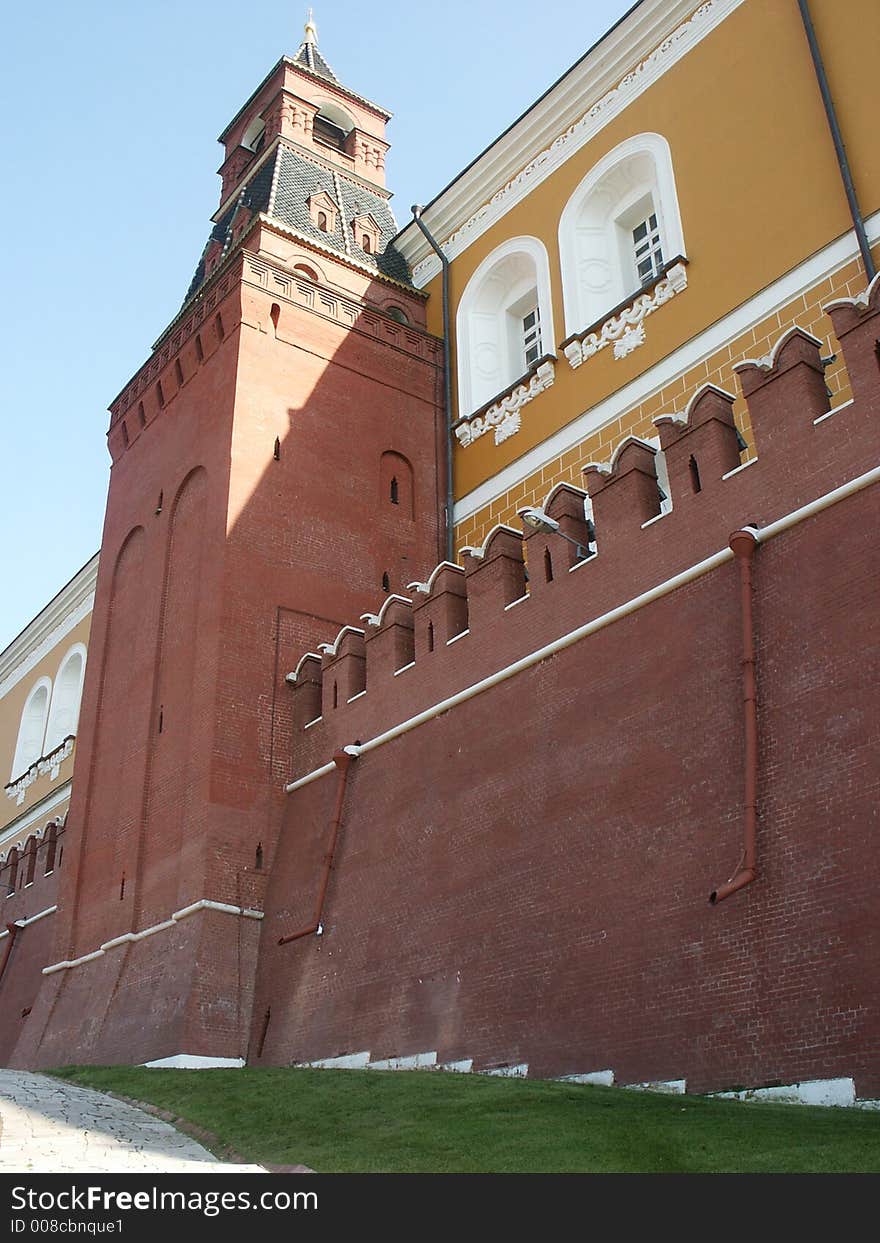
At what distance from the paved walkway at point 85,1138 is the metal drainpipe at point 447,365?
324 inches

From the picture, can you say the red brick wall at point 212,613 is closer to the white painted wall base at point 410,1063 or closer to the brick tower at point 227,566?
the brick tower at point 227,566

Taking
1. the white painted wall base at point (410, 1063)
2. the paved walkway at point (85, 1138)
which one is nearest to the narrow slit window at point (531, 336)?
the white painted wall base at point (410, 1063)

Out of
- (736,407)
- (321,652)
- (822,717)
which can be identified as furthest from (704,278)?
(822,717)

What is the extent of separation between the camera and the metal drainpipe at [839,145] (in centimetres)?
1189

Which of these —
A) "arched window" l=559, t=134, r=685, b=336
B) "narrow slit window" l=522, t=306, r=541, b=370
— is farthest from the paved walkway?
"narrow slit window" l=522, t=306, r=541, b=370

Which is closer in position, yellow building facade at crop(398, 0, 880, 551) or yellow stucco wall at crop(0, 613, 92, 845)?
yellow building facade at crop(398, 0, 880, 551)

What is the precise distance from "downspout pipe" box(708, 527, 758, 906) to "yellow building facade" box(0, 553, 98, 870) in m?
15.5

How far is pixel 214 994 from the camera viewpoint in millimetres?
12133

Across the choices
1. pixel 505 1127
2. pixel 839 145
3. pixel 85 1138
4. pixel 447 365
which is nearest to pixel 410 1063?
pixel 85 1138

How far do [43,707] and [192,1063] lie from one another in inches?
647

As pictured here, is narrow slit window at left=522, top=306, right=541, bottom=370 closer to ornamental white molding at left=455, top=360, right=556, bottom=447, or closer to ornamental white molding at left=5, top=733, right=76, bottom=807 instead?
ornamental white molding at left=455, top=360, right=556, bottom=447

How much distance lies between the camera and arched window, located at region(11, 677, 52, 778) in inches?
1041

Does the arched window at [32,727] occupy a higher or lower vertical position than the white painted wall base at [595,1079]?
higher

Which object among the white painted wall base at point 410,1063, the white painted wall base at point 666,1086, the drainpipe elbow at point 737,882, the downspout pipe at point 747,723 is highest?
the downspout pipe at point 747,723
